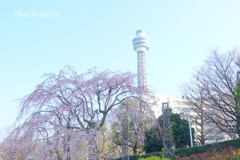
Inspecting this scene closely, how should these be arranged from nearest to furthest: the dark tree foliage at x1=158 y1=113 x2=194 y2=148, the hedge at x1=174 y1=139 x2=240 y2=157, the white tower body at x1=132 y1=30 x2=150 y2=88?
the hedge at x1=174 y1=139 x2=240 y2=157, the dark tree foliage at x1=158 y1=113 x2=194 y2=148, the white tower body at x1=132 y1=30 x2=150 y2=88

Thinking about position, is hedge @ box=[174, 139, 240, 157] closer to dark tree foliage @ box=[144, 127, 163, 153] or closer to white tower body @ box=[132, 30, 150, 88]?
dark tree foliage @ box=[144, 127, 163, 153]

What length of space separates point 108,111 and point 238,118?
6.61m

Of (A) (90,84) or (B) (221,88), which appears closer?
(A) (90,84)

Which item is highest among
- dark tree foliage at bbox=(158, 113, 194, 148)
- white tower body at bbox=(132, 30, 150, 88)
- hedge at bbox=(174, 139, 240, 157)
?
white tower body at bbox=(132, 30, 150, 88)

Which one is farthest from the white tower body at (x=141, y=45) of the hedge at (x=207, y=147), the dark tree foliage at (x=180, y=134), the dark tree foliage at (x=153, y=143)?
the hedge at (x=207, y=147)

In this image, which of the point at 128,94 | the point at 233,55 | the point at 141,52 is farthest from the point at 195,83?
the point at 141,52

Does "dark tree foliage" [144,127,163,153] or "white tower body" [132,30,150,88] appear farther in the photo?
"white tower body" [132,30,150,88]

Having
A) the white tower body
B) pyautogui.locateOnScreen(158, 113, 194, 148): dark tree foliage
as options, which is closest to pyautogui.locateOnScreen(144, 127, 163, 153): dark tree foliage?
pyautogui.locateOnScreen(158, 113, 194, 148): dark tree foliage

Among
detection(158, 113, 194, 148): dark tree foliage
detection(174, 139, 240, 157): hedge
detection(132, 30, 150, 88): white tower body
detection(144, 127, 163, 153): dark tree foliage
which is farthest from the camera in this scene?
detection(132, 30, 150, 88): white tower body

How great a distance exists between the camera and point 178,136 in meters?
14.4

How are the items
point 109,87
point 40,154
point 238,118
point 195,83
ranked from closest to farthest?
point 40,154 < point 109,87 < point 238,118 < point 195,83

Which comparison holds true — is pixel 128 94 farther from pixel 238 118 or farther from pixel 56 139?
pixel 238 118

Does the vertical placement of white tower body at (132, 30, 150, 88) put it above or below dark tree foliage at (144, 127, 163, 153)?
above

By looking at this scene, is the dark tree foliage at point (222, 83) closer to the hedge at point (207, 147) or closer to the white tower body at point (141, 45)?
the hedge at point (207, 147)
